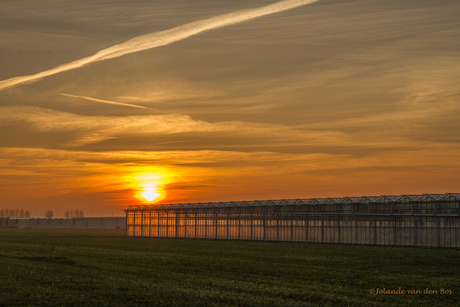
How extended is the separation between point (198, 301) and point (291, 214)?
63785 mm

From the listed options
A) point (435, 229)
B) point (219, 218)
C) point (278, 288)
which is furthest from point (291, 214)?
point (278, 288)

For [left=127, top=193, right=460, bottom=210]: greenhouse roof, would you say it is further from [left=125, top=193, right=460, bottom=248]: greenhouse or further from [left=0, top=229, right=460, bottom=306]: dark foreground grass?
[left=0, top=229, right=460, bottom=306]: dark foreground grass

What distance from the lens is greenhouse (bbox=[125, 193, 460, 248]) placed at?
68562 millimetres

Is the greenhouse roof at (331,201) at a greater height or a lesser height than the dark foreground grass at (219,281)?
greater

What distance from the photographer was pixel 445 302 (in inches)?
957

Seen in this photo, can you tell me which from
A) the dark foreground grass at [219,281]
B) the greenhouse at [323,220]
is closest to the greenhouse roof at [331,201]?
the greenhouse at [323,220]

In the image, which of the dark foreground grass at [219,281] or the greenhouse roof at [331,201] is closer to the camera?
Answer: the dark foreground grass at [219,281]

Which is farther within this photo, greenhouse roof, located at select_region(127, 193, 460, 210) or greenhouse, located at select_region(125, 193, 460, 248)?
greenhouse, located at select_region(125, 193, 460, 248)

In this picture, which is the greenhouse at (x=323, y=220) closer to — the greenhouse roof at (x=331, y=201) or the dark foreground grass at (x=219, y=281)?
the greenhouse roof at (x=331, y=201)

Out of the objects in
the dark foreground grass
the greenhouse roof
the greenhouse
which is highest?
the greenhouse roof

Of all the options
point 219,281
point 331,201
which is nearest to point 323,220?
point 331,201

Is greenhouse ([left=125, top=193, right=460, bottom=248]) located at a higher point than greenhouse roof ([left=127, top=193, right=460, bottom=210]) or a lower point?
lower

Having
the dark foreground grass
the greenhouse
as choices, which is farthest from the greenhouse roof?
the dark foreground grass

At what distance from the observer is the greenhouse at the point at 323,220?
68562mm
